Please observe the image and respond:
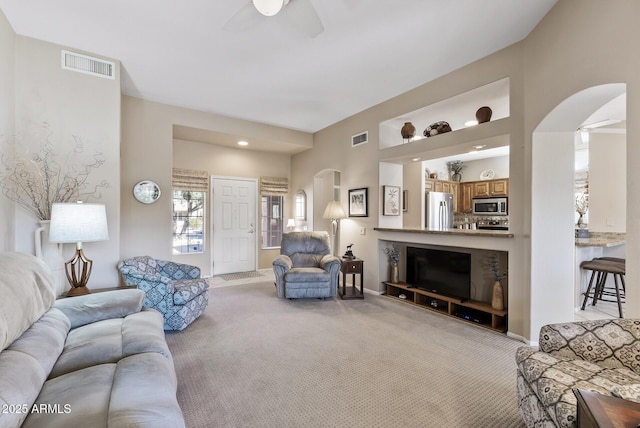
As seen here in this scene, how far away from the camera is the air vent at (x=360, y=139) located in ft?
15.6

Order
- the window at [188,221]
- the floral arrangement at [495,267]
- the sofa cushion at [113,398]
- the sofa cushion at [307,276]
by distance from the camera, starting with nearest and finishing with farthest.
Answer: the sofa cushion at [113,398], the floral arrangement at [495,267], the sofa cushion at [307,276], the window at [188,221]

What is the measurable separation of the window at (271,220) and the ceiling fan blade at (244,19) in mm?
4521

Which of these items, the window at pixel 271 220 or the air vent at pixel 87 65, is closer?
the air vent at pixel 87 65

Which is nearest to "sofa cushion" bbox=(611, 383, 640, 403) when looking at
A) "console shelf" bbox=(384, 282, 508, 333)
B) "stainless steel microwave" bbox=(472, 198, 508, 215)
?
"console shelf" bbox=(384, 282, 508, 333)

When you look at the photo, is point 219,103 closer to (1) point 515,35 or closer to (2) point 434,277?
(1) point 515,35

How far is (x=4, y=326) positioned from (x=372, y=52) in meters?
3.43

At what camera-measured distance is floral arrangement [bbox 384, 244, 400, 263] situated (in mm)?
4648

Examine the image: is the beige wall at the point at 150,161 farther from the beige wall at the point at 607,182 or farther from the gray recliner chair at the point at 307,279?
the beige wall at the point at 607,182

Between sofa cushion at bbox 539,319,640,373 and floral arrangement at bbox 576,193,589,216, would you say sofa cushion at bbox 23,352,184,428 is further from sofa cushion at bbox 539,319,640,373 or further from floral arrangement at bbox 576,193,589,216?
floral arrangement at bbox 576,193,589,216

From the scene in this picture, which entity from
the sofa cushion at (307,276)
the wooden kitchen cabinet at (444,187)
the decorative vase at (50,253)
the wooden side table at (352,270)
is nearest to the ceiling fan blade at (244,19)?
the decorative vase at (50,253)

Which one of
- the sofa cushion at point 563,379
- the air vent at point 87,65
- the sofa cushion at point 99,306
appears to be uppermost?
the air vent at point 87,65

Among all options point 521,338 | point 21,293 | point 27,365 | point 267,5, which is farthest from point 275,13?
point 521,338

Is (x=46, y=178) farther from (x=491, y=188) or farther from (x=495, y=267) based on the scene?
(x=491, y=188)

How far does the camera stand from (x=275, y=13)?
6.37 ft
